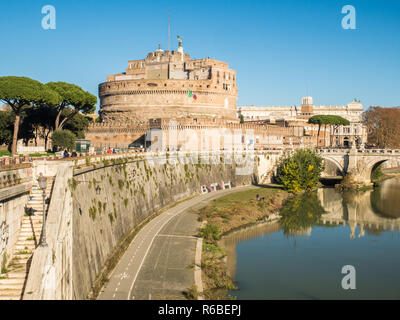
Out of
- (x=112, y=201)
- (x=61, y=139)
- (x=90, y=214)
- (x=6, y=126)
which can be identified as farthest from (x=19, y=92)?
(x=90, y=214)

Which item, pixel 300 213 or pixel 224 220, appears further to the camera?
pixel 300 213

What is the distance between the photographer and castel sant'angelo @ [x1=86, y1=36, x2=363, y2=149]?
57531 mm

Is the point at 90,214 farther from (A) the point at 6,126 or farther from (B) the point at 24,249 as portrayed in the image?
(A) the point at 6,126

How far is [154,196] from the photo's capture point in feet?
103

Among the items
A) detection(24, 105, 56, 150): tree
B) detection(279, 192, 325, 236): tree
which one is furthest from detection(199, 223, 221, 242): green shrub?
detection(24, 105, 56, 150): tree

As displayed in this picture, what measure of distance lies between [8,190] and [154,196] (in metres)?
18.3

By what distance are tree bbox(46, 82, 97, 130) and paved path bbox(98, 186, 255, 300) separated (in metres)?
21.8

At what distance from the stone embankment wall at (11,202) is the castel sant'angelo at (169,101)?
38.0 meters

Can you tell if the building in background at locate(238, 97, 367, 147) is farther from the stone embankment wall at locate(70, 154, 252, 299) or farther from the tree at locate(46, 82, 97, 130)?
the stone embankment wall at locate(70, 154, 252, 299)

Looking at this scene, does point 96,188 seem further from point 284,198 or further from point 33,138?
point 33,138

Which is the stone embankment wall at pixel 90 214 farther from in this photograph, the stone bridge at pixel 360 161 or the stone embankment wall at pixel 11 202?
the stone bridge at pixel 360 161

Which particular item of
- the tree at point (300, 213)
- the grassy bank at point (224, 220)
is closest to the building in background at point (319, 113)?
the tree at point (300, 213)

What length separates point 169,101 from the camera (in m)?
63.5

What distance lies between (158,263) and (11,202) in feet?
26.8
